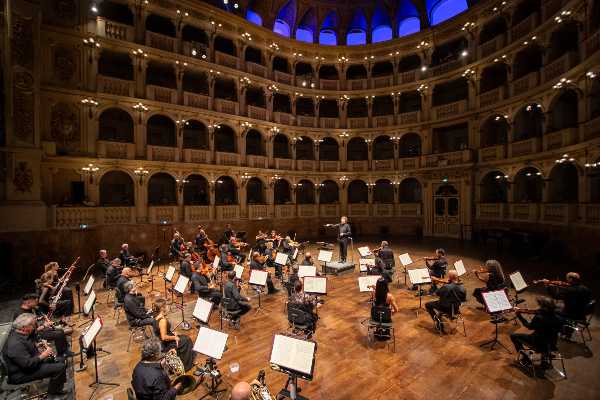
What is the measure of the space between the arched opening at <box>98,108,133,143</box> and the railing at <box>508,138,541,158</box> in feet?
81.2

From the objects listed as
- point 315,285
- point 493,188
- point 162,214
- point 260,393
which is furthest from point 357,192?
point 260,393

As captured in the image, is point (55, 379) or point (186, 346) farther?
point (186, 346)

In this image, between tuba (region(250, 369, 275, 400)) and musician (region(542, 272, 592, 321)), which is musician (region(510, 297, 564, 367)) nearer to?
musician (region(542, 272, 592, 321))

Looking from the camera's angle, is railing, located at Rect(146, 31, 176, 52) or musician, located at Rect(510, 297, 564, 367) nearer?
musician, located at Rect(510, 297, 564, 367)

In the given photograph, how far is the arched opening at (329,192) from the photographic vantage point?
28.2m

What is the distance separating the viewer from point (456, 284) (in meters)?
7.07

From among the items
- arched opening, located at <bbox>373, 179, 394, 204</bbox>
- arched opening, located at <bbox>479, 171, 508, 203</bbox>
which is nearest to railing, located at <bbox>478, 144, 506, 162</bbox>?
arched opening, located at <bbox>479, 171, 508, 203</bbox>

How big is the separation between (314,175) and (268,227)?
6404 millimetres

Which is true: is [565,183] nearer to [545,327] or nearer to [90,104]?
[545,327]

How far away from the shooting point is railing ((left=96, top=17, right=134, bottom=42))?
1634cm

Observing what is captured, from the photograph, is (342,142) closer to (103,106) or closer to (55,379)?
(103,106)

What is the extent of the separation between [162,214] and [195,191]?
4.73m

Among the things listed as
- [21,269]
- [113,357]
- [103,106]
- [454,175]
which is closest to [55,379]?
[113,357]

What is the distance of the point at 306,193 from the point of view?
2772cm
